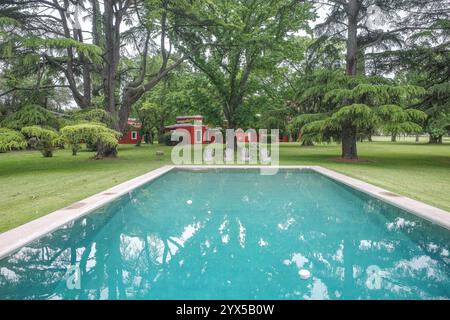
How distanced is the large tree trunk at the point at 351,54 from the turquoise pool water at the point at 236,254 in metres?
9.20

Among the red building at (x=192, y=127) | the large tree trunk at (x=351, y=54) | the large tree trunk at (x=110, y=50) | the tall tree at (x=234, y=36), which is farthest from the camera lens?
the red building at (x=192, y=127)

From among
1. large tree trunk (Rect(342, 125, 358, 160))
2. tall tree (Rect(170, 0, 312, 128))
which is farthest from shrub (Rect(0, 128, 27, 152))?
large tree trunk (Rect(342, 125, 358, 160))

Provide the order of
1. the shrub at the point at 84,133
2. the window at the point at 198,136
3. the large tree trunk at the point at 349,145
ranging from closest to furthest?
1. the shrub at the point at 84,133
2. the large tree trunk at the point at 349,145
3. the window at the point at 198,136

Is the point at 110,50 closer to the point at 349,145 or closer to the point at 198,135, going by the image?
the point at 349,145

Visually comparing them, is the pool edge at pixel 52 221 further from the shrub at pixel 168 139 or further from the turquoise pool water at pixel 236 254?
the shrub at pixel 168 139

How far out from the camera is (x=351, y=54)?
51.2 ft

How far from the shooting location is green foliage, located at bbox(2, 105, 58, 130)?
1108cm

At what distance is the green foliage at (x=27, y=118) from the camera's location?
11078mm

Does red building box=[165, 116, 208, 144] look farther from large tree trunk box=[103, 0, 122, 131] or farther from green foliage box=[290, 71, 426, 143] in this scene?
green foliage box=[290, 71, 426, 143]

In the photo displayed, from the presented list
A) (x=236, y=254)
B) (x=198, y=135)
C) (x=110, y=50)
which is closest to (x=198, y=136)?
(x=198, y=135)

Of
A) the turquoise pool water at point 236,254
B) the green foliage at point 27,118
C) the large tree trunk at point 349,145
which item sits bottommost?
the turquoise pool water at point 236,254

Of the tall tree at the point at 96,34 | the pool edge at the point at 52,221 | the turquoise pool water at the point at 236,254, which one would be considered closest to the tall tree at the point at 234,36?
the tall tree at the point at 96,34

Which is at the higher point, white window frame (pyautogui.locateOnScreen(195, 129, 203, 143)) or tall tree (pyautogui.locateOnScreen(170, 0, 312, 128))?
tall tree (pyautogui.locateOnScreen(170, 0, 312, 128))

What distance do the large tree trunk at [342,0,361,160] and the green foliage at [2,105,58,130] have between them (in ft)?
47.5
